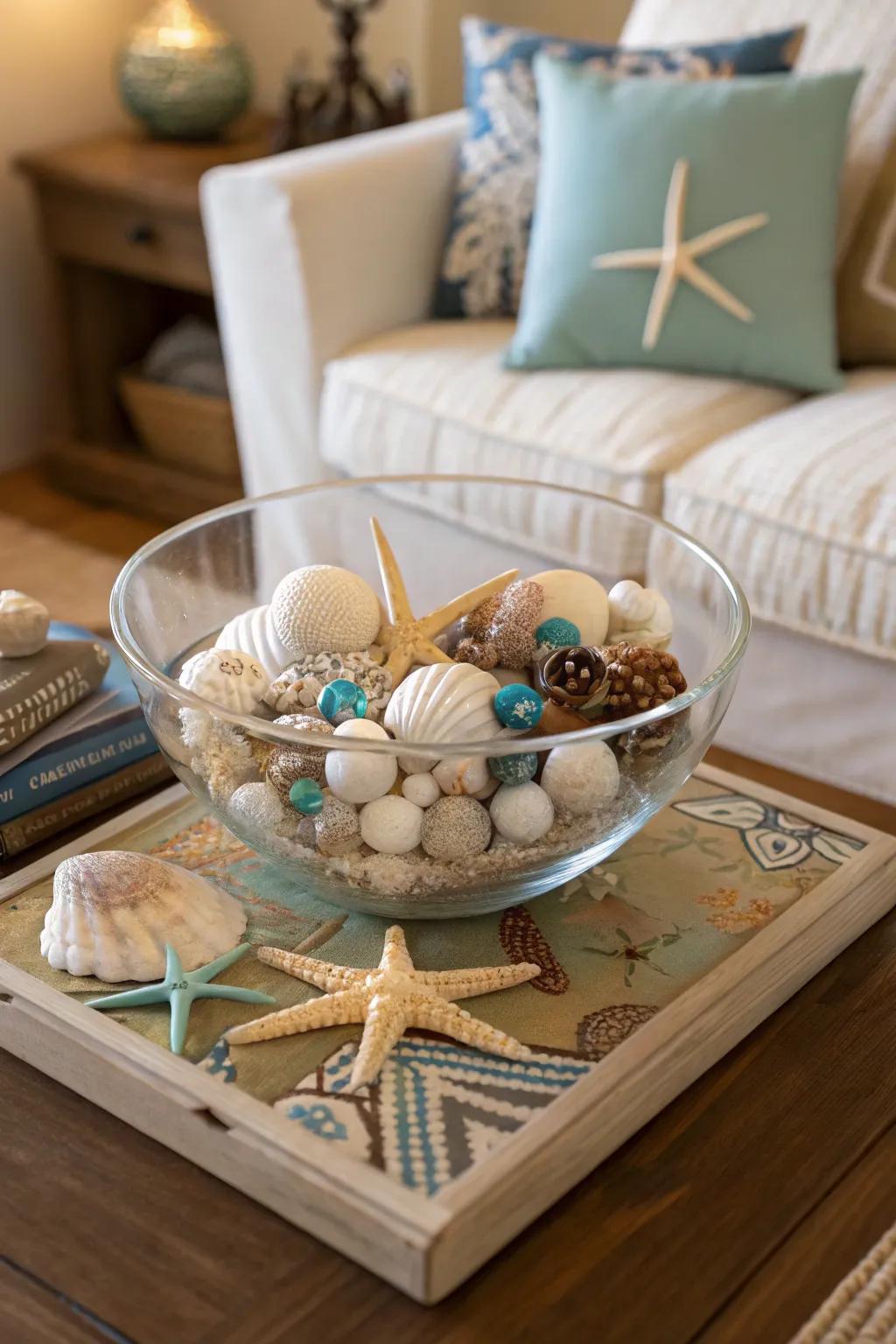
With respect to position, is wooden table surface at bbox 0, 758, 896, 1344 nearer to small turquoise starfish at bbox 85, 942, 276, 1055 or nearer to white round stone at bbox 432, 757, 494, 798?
small turquoise starfish at bbox 85, 942, 276, 1055

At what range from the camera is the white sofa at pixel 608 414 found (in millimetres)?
1582

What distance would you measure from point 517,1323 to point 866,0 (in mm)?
1788

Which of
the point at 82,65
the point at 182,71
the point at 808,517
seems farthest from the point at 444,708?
the point at 82,65

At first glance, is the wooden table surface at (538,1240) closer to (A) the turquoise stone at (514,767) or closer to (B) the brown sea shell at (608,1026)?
(B) the brown sea shell at (608,1026)

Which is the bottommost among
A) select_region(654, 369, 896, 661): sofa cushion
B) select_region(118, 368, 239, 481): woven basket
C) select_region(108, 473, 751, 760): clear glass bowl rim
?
select_region(118, 368, 239, 481): woven basket

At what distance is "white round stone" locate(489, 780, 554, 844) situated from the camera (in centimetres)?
83

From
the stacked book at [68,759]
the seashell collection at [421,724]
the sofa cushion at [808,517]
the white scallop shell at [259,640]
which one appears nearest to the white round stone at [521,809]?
the seashell collection at [421,724]

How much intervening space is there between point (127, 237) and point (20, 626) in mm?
1621

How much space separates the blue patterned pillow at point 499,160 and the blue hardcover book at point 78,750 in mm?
1141

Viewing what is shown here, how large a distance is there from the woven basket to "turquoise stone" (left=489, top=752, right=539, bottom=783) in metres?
1.79

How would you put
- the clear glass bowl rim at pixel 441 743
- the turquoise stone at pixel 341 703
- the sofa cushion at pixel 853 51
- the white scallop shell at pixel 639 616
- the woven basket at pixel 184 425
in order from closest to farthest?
the clear glass bowl rim at pixel 441 743, the turquoise stone at pixel 341 703, the white scallop shell at pixel 639 616, the sofa cushion at pixel 853 51, the woven basket at pixel 184 425

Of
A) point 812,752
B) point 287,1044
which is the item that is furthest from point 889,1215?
point 812,752

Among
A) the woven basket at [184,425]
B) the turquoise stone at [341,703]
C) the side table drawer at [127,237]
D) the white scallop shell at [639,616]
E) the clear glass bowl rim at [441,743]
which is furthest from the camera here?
the woven basket at [184,425]

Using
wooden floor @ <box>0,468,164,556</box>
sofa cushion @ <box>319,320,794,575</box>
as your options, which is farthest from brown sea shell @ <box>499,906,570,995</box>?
wooden floor @ <box>0,468,164,556</box>
